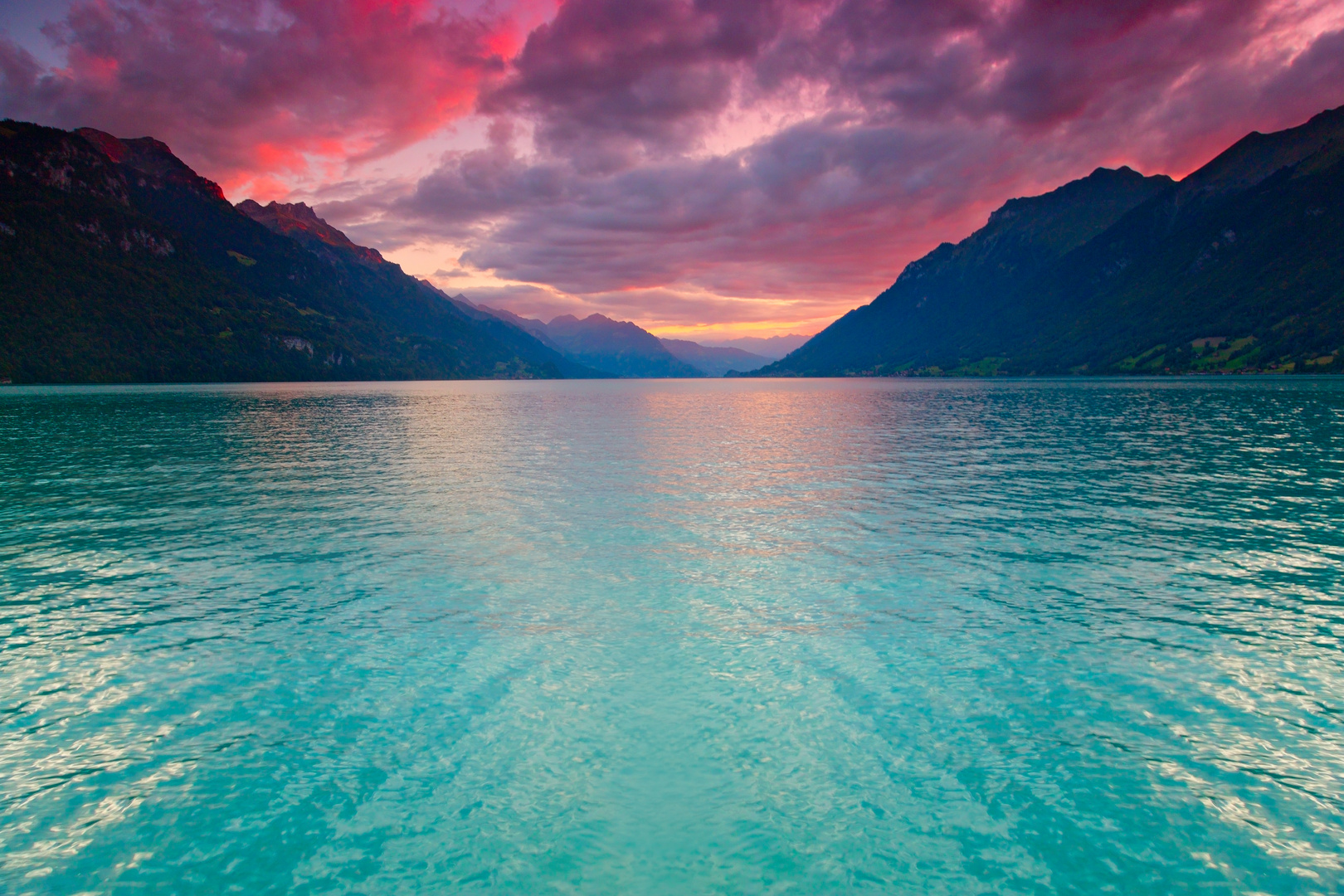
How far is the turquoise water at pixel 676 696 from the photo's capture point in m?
10.2

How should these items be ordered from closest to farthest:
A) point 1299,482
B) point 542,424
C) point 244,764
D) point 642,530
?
point 244,764 → point 642,530 → point 1299,482 → point 542,424

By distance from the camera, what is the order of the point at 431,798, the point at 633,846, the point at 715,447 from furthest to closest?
the point at 715,447 < the point at 431,798 < the point at 633,846

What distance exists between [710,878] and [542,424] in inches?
3603

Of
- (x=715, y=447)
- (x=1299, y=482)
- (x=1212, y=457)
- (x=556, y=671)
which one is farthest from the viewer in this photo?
(x=715, y=447)

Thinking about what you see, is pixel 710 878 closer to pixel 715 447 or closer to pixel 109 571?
pixel 109 571

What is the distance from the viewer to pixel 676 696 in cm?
1541

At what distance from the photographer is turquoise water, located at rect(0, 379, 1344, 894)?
10.2m

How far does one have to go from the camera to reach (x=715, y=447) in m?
67.7

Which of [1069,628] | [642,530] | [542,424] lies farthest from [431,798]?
[542,424]

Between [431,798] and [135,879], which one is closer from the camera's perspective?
[135,879]

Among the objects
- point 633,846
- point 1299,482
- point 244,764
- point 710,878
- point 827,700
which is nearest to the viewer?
point 710,878

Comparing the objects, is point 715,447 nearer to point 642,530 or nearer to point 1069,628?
point 642,530

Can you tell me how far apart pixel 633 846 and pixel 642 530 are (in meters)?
22.1

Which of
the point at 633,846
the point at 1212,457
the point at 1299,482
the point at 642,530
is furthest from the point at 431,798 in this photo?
the point at 1212,457
